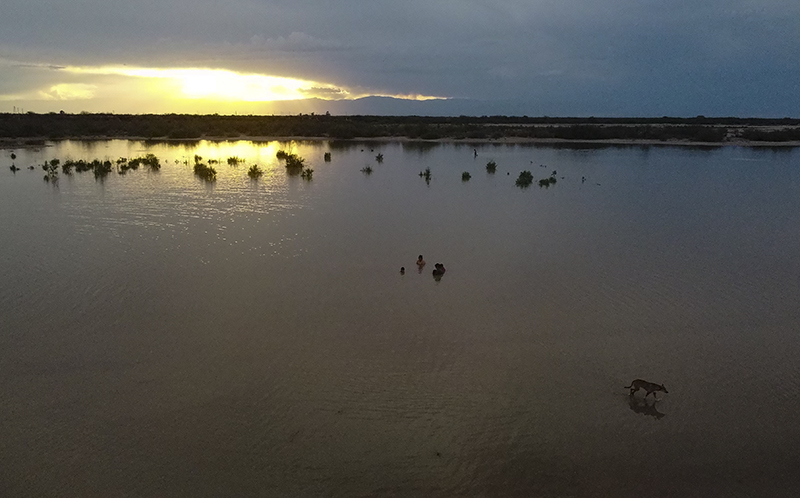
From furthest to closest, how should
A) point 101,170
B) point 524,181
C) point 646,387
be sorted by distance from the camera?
point 101,170, point 524,181, point 646,387

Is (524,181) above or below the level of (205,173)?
below

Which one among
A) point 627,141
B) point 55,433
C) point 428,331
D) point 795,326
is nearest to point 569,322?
point 428,331

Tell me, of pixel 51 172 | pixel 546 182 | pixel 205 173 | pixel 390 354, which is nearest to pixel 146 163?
pixel 51 172

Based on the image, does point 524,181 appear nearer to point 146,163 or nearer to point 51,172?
point 146,163

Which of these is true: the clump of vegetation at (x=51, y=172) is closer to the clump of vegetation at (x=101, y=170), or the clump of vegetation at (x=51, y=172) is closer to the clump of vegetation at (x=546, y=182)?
the clump of vegetation at (x=101, y=170)

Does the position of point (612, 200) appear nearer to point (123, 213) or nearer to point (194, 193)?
point (194, 193)

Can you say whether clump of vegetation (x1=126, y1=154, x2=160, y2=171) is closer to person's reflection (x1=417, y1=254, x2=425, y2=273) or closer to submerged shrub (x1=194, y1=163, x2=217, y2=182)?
submerged shrub (x1=194, y1=163, x2=217, y2=182)
